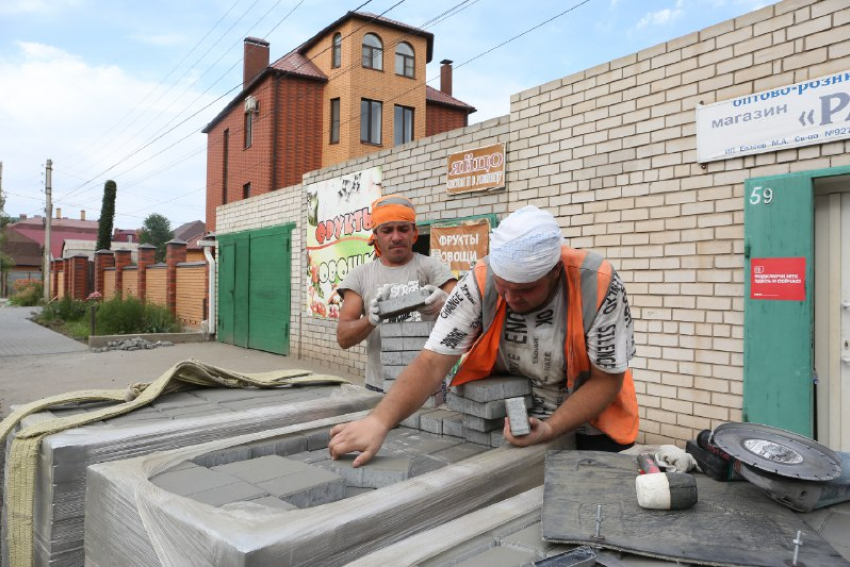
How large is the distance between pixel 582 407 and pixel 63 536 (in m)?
1.77

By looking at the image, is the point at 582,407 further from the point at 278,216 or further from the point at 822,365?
the point at 278,216

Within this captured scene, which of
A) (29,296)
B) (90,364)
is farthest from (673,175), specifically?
(29,296)

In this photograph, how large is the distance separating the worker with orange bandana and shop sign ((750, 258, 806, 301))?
2641mm

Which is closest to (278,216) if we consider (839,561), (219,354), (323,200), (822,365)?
(323,200)

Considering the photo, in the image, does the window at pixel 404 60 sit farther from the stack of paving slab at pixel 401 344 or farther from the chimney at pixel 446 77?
the stack of paving slab at pixel 401 344

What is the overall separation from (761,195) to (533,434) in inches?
140

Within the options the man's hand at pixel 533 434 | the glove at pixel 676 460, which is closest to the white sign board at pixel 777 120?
the glove at pixel 676 460

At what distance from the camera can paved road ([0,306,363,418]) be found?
26.9 ft

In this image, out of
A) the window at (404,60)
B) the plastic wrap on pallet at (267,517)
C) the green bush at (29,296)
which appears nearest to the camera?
the plastic wrap on pallet at (267,517)

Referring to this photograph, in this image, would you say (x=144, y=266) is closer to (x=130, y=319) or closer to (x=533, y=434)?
(x=130, y=319)

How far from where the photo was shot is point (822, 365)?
14.2 feet

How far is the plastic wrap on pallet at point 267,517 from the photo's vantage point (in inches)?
48.2

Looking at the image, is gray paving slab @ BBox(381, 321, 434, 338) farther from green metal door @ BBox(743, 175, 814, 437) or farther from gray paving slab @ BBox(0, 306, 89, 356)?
gray paving slab @ BBox(0, 306, 89, 356)

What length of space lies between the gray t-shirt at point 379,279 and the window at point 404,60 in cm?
1973
